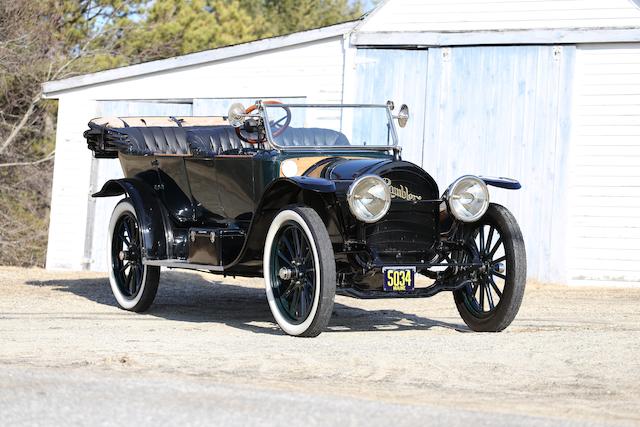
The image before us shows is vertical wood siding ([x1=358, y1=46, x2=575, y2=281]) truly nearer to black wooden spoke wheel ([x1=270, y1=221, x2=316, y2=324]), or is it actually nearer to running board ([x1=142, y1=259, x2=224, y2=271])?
running board ([x1=142, y1=259, x2=224, y2=271])

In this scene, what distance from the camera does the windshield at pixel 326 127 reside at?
9641mm

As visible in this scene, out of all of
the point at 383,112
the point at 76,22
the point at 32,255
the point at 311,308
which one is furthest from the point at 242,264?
the point at 76,22

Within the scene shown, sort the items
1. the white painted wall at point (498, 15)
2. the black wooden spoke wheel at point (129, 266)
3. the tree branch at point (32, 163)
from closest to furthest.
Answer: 1. the black wooden spoke wheel at point (129, 266)
2. the white painted wall at point (498, 15)
3. the tree branch at point (32, 163)

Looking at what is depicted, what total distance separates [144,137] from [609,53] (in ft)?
19.5

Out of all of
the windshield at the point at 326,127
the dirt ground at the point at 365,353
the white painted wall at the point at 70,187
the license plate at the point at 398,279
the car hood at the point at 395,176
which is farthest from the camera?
the white painted wall at the point at 70,187

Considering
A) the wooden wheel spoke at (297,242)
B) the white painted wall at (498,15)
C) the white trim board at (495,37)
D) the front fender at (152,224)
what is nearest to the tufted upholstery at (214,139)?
the front fender at (152,224)

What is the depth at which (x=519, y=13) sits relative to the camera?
1447 cm

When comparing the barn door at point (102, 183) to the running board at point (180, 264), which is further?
the barn door at point (102, 183)

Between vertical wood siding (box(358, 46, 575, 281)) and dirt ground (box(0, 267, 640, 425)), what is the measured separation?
2.47 metres

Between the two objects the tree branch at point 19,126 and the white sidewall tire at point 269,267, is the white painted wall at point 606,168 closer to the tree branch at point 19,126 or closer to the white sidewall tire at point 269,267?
the white sidewall tire at point 269,267

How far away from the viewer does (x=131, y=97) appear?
1644 cm

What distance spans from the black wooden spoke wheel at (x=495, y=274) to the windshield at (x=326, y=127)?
1305 millimetres

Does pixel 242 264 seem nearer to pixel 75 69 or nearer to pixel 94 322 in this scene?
pixel 94 322

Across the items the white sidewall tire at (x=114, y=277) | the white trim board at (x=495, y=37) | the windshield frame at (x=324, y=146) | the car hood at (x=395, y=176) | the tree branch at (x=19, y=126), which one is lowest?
the white sidewall tire at (x=114, y=277)
